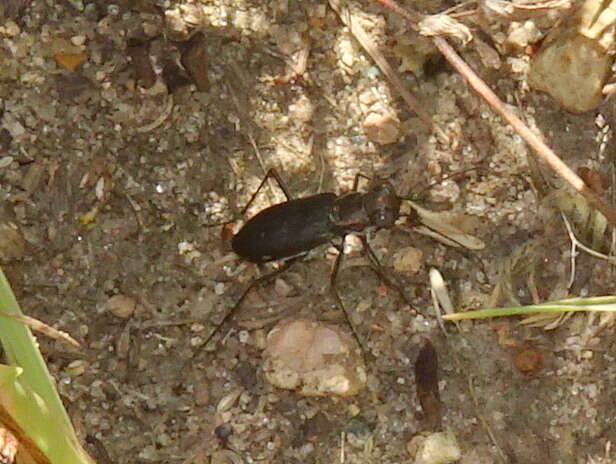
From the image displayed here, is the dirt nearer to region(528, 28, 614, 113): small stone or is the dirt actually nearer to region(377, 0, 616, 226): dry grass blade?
region(528, 28, 614, 113): small stone

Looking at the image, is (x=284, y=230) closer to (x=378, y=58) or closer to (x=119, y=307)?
(x=119, y=307)

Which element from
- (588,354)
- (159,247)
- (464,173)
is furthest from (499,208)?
(159,247)

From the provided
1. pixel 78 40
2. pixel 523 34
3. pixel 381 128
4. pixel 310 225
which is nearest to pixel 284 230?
pixel 310 225

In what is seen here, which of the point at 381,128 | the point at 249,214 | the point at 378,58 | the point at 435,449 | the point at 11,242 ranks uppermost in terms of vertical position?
the point at 378,58

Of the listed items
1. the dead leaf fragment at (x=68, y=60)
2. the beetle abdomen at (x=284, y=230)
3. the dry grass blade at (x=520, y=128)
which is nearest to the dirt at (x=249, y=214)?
the dead leaf fragment at (x=68, y=60)

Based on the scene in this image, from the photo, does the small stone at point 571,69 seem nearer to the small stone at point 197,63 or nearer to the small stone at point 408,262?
the small stone at point 408,262

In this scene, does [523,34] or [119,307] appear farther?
[523,34]

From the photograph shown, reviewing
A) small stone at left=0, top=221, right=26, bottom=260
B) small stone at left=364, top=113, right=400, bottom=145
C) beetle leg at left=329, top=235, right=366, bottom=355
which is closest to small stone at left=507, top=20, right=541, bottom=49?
small stone at left=364, top=113, right=400, bottom=145
